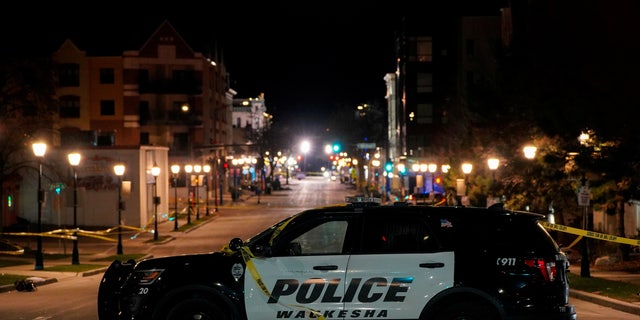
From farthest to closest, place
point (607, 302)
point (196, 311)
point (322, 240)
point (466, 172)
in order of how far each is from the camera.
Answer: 1. point (466, 172)
2. point (607, 302)
3. point (322, 240)
4. point (196, 311)

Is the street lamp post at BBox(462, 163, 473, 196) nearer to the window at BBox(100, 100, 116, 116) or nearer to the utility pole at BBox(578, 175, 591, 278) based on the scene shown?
the utility pole at BBox(578, 175, 591, 278)

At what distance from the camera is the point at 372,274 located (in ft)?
33.8

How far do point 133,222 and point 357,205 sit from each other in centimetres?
4073

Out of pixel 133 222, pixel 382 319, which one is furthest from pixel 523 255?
pixel 133 222

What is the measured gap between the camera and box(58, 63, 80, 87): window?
7851 cm

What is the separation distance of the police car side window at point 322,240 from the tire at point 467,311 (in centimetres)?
149

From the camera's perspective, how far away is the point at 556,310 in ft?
34.4

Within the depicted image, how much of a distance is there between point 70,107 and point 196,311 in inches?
2871

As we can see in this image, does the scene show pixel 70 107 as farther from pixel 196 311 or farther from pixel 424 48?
pixel 196 311

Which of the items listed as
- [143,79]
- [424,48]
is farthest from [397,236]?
[424,48]

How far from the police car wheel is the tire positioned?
8.85ft

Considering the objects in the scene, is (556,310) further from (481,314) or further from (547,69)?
(547,69)

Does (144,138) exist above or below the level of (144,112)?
below

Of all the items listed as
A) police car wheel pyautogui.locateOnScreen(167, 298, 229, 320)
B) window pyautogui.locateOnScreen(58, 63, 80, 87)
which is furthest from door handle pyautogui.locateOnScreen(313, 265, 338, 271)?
window pyautogui.locateOnScreen(58, 63, 80, 87)
